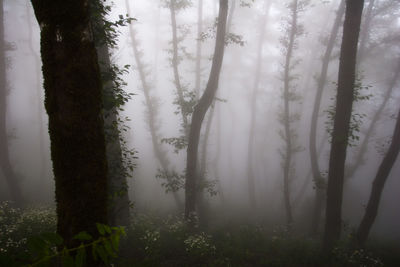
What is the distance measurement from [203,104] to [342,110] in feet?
15.0

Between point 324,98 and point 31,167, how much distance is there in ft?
113

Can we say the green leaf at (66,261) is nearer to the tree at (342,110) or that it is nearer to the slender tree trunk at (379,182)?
the tree at (342,110)

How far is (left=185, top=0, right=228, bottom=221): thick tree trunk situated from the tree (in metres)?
3.80

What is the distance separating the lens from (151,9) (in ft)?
71.7

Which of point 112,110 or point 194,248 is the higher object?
point 112,110

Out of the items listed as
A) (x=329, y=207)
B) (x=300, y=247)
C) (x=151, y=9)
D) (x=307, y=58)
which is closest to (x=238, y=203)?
(x=300, y=247)

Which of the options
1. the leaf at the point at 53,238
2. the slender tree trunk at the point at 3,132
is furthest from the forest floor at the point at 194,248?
the leaf at the point at 53,238

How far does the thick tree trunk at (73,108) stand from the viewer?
5.83 ft

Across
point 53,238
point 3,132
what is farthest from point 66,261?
point 3,132

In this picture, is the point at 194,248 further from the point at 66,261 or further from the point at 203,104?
the point at 66,261

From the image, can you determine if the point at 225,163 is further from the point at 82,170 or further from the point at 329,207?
the point at 82,170

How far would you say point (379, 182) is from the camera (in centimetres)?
948

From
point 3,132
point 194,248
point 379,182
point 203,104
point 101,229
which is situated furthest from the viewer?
point 3,132

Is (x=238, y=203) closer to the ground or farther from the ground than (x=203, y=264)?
closer to the ground
